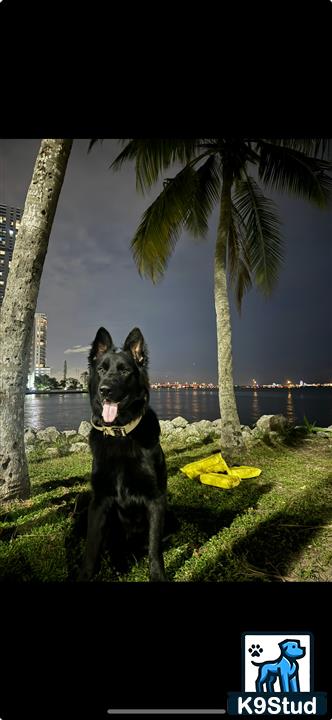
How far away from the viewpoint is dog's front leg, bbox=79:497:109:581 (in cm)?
177

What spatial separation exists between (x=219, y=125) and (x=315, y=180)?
289 centimetres

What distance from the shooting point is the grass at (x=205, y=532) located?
1909 mm

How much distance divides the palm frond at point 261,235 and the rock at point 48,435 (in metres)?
4.36

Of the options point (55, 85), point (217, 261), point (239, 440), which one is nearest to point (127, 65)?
point (55, 85)

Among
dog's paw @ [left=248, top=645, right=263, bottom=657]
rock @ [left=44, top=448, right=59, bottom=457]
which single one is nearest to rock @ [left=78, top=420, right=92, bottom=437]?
rock @ [left=44, top=448, right=59, bottom=457]

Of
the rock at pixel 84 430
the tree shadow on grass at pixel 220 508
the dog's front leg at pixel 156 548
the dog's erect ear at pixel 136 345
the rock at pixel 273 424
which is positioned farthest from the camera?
the rock at pixel 84 430

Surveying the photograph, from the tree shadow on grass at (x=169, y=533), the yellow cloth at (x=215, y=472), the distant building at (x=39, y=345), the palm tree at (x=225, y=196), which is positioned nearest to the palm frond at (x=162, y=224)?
the palm tree at (x=225, y=196)

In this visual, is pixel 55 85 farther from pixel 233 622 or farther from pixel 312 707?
pixel 312 707

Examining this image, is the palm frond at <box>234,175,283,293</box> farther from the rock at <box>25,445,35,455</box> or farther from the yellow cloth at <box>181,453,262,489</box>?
the rock at <box>25,445,35,455</box>

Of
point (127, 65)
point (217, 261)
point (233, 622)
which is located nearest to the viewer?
point (233, 622)

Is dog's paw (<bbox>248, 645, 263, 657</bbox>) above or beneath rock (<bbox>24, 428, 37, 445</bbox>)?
beneath

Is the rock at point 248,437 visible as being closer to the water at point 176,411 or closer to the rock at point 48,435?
the water at point 176,411

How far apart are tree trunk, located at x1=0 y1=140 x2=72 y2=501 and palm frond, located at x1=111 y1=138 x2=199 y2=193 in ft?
4.99

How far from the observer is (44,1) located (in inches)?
71.2
